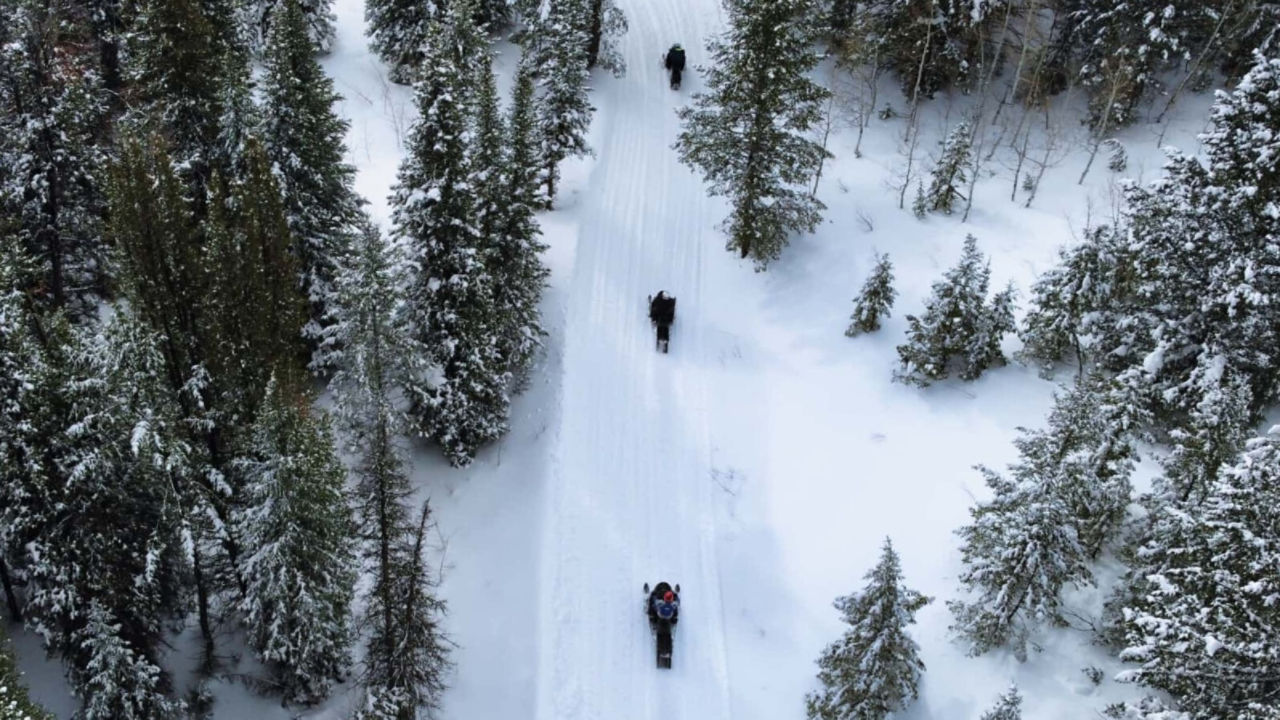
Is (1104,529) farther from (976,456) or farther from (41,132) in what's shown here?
(41,132)

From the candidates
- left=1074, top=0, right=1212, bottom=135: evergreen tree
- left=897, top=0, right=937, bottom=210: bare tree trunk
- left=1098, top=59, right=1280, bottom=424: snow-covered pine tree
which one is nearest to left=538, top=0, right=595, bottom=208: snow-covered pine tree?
left=897, top=0, right=937, bottom=210: bare tree trunk

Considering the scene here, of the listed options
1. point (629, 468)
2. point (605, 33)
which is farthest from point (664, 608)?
point (605, 33)

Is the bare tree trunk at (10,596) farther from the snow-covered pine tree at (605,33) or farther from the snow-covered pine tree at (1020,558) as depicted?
the snow-covered pine tree at (605,33)

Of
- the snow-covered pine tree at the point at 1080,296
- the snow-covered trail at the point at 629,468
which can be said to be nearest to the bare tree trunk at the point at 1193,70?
the snow-covered pine tree at the point at 1080,296

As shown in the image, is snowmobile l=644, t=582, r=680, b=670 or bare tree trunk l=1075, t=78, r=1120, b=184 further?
bare tree trunk l=1075, t=78, r=1120, b=184

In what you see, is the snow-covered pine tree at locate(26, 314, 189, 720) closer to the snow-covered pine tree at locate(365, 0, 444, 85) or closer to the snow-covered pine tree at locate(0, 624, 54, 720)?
the snow-covered pine tree at locate(0, 624, 54, 720)
